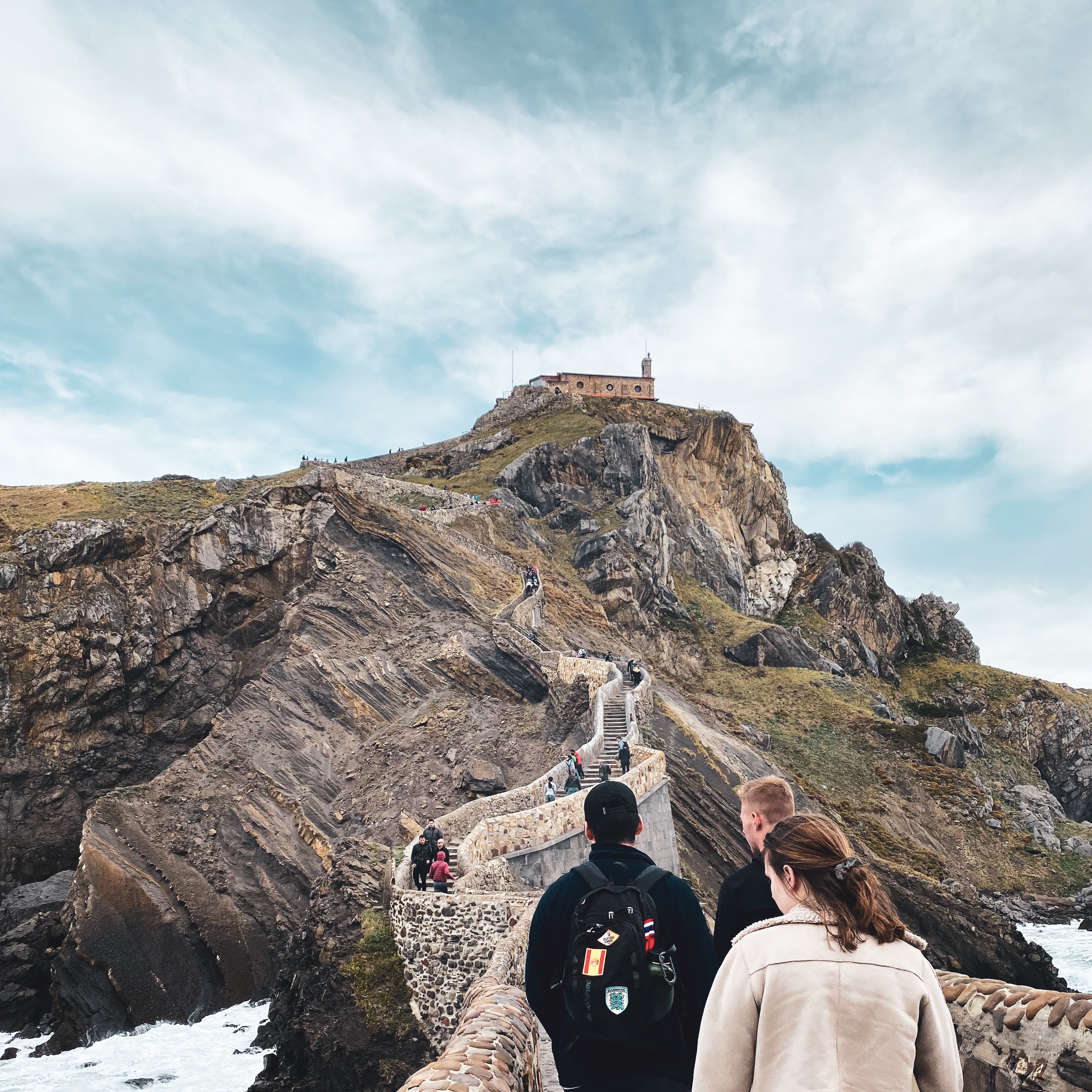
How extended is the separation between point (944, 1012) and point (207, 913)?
28.4 m

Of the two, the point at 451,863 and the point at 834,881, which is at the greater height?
the point at 834,881

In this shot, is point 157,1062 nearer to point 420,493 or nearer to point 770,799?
point 770,799

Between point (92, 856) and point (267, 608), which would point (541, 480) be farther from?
point (92, 856)

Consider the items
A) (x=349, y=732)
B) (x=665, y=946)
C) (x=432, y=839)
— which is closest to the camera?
(x=665, y=946)

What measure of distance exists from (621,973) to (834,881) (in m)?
1.48

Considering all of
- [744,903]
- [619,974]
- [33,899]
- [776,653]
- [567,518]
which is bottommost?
[33,899]

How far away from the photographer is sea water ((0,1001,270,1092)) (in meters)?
20.7

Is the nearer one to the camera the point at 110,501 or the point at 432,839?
the point at 432,839

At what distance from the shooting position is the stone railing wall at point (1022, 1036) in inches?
163

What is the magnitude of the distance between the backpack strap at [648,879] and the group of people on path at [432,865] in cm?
1230

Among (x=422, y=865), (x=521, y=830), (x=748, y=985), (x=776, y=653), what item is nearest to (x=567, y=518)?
(x=776, y=653)

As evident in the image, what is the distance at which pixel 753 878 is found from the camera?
441cm

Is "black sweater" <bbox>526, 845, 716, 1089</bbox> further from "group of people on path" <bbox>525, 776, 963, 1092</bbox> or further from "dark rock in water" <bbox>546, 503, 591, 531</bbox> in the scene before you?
→ "dark rock in water" <bbox>546, 503, 591, 531</bbox>

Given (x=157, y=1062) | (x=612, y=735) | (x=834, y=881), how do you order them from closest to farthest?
1. (x=834, y=881)
2. (x=157, y=1062)
3. (x=612, y=735)
